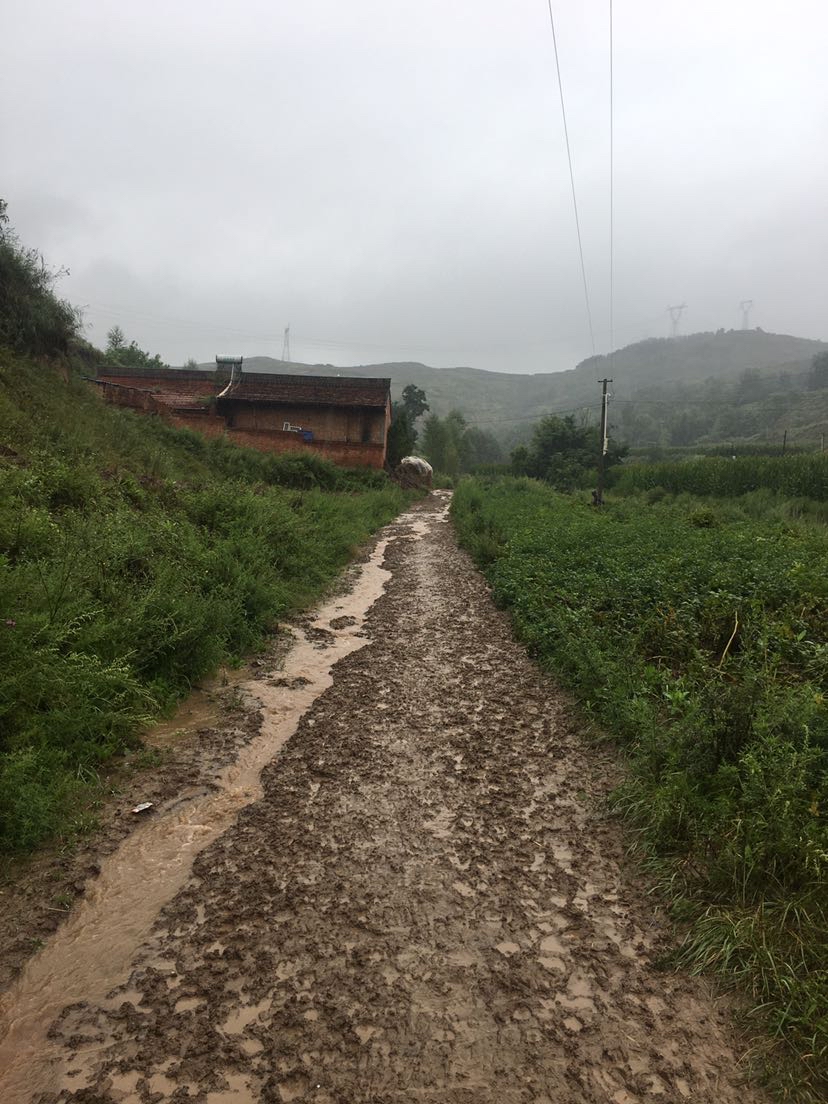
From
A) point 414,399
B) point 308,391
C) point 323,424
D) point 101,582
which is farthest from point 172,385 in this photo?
point 414,399

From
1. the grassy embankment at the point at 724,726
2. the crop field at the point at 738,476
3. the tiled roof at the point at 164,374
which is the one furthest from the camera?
the tiled roof at the point at 164,374

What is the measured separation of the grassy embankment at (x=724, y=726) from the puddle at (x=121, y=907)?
2300mm

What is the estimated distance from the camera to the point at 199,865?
3805mm

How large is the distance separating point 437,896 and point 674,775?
6.18ft

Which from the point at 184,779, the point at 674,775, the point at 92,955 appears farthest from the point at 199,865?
the point at 674,775

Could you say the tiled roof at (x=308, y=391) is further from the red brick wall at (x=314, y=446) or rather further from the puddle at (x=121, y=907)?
the puddle at (x=121, y=907)

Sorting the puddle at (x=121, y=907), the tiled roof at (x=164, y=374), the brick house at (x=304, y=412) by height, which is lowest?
the puddle at (x=121, y=907)

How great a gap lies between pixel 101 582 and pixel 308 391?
2689 centimetres

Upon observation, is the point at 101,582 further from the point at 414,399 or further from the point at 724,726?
the point at 414,399

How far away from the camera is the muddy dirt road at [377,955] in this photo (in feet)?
8.07

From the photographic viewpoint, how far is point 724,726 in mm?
4270

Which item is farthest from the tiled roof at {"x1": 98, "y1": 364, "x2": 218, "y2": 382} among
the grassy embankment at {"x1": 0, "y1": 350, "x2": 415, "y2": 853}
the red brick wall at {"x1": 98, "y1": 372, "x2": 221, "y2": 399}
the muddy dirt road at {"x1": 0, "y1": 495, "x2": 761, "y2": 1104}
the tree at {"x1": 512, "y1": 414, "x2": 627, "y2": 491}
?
the muddy dirt road at {"x1": 0, "y1": 495, "x2": 761, "y2": 1104}

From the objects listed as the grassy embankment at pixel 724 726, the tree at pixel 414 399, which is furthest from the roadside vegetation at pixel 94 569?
the tree at pixel 414 399

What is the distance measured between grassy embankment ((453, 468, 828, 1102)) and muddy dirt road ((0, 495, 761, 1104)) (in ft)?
1.03
